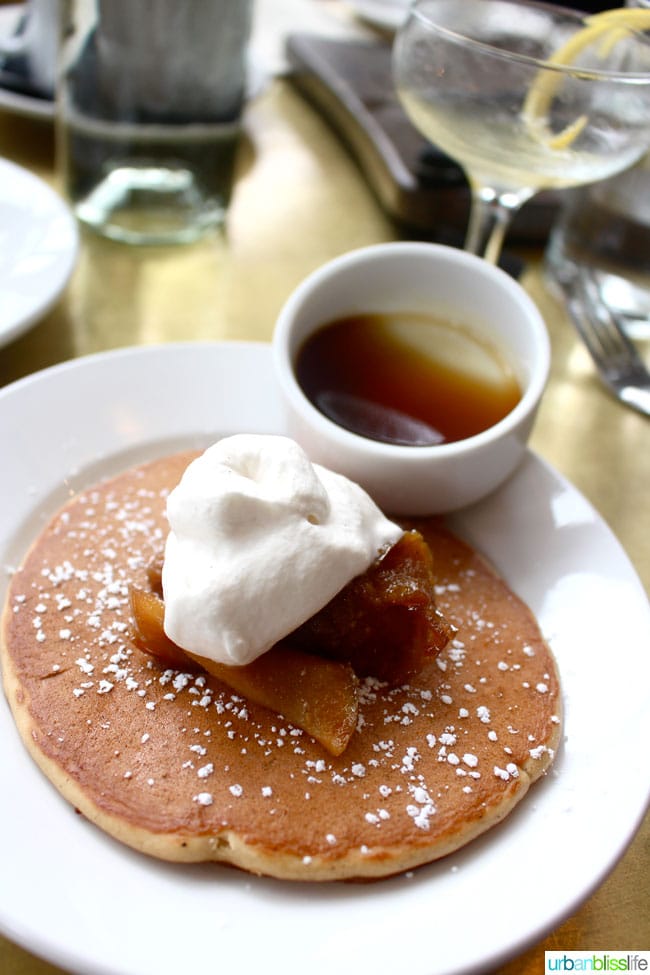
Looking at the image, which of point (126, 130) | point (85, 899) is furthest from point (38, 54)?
point (85, 899)

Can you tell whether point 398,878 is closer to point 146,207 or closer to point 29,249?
point 29,249

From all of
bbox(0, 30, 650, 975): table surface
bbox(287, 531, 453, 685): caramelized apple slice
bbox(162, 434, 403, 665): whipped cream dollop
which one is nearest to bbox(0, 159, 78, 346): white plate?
bbox(0, 30, 650, 975): table surface

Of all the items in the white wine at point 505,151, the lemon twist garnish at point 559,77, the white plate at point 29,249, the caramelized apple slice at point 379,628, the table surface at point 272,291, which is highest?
the lemon twist garnish at point 559,77

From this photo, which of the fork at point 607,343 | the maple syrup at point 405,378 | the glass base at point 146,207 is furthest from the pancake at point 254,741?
the glass base at point 146,207

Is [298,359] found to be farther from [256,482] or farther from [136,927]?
[136,927]

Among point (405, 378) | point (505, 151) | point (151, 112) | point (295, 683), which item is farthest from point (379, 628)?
point (151, 112)

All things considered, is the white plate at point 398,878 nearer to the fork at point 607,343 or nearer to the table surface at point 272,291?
the table surface at point 272,291
